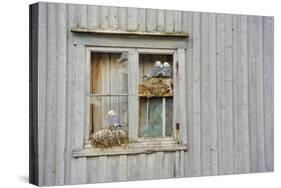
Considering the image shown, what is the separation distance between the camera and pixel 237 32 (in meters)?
9.04

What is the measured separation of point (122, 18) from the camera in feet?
27.5

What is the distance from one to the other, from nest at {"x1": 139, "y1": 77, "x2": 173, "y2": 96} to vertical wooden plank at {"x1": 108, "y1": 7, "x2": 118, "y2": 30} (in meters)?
0.81

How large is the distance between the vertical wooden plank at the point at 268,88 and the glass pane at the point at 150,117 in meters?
1.52

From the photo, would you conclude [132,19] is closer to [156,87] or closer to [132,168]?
[156,87]

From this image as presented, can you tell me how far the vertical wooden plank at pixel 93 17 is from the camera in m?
8.21

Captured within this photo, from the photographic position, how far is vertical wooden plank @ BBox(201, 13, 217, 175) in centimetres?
879

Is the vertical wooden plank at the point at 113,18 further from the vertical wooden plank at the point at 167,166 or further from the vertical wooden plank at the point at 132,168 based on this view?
the vertical wooden plank at the point at 167,166

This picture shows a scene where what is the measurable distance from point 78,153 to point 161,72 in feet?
4.89

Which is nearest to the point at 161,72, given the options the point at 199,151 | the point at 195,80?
the point at 195,80

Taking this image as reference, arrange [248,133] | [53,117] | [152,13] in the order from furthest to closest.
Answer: [248,133] → [152,13] → [53,117]

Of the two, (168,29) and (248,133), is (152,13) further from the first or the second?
(248,133)

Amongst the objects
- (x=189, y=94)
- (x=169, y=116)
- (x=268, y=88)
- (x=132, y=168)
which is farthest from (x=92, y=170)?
(x=268, y=88)

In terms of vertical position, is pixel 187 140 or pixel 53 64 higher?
pixel 53 64

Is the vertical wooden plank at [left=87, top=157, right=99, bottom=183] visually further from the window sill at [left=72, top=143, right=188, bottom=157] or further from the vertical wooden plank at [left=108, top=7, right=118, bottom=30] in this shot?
the vertical wooden plank at [left=108, top=7, right=118, bottom=30]
